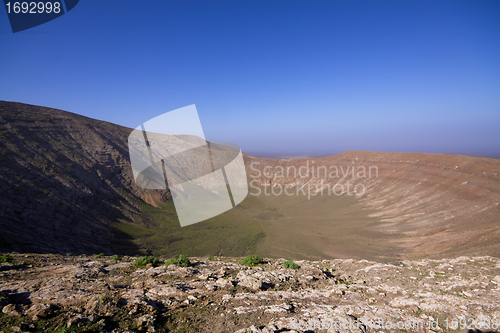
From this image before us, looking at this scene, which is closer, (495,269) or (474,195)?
(495,269)

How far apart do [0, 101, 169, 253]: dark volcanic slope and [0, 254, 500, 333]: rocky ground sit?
439 inches

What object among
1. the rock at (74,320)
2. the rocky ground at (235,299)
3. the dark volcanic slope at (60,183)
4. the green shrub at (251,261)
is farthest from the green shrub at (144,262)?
the dark volcanic slope at (60,183)

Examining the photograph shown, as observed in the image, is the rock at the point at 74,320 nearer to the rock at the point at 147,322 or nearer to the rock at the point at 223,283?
the rock at the point at 147,322

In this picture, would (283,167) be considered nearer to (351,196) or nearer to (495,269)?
(351,196)

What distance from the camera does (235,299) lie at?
689 centimetres

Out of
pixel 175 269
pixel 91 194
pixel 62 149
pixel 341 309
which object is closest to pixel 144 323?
pixel 175 269

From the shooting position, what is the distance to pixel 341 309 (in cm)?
654

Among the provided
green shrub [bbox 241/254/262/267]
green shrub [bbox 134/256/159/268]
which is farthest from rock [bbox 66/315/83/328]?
green shrub [bbox 241/254/262/267]

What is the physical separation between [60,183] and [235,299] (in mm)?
39522

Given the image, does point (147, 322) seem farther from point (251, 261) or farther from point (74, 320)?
point (251, 261)

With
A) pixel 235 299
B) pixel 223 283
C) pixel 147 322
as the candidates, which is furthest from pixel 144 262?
pixel 235 299

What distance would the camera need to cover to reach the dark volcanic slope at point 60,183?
20.7 metres

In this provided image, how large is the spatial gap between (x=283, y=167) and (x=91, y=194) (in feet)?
184

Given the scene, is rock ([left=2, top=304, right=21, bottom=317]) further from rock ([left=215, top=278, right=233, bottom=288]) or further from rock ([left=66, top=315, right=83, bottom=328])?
rock ([left=215, top=278, right=233, bottom=288])
